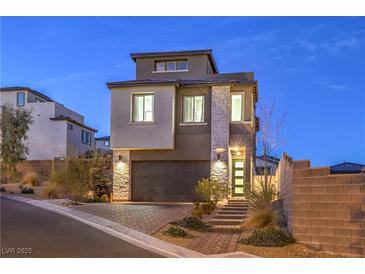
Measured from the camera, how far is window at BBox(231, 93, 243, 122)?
17538mm

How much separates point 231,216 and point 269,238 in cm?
386

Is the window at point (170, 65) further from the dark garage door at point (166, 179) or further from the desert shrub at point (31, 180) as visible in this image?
the desert shrub at point (31, 180)

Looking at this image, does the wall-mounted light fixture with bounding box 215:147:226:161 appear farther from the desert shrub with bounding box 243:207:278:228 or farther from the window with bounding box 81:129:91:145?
the window with bounding box 81:129:91:145

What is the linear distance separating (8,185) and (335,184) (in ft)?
60.8

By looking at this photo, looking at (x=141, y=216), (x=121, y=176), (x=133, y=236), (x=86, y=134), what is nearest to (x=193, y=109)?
(x=121, y=176)

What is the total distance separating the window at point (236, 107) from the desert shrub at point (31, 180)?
1107 centimetres

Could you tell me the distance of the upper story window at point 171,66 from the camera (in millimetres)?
20688

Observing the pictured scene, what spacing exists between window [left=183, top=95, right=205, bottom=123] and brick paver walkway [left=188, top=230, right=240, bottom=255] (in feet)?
24.8

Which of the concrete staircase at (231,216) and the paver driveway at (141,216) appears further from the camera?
the concrete staircase at (231,216)

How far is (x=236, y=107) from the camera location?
57.9 ft

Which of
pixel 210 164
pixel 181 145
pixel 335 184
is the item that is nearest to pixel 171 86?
pixel 181 145

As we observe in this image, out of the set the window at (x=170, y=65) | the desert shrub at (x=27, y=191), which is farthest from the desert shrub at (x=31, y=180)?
the window at (x=170, y=65)

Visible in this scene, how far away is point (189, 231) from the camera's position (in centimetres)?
1079
